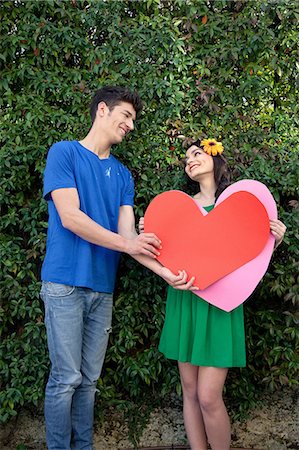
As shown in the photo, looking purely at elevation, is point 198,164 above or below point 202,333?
above

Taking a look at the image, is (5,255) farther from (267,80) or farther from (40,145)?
(267,80)

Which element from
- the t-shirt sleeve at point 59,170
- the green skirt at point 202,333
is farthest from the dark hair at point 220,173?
the t-shirt sleeve at point 59,170

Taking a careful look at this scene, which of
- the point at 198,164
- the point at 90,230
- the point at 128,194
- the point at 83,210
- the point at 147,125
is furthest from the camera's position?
the point at 147,125

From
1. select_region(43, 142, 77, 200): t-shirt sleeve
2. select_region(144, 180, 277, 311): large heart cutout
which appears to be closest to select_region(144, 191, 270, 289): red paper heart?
select_region(144, 180, 277, 311): large heart cutout

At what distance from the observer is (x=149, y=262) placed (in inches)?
96.8

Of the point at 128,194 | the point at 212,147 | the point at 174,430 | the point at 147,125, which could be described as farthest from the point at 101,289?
the point at 174,430

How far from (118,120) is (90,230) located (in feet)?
1.93

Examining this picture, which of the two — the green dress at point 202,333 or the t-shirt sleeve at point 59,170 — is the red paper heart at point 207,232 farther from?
the t-shirt sleeve at point 59,170

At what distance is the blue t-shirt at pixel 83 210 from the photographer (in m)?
2.37

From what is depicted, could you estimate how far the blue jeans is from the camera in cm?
237

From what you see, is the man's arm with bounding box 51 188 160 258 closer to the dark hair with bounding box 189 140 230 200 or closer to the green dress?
the green dress

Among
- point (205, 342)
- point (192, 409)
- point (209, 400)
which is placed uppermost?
point (205, 342)

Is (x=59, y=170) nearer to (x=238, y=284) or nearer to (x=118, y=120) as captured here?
(x=118, y=120)

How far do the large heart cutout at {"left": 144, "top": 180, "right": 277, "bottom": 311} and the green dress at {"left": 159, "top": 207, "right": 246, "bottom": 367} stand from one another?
0.27ft
